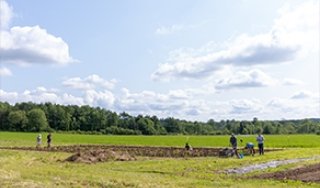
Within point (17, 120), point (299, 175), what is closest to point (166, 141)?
point (299, 175)

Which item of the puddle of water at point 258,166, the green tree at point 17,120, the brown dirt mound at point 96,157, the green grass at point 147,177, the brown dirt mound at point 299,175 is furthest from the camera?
the green tree at point 17,120

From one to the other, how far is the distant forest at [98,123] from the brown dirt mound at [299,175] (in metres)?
117

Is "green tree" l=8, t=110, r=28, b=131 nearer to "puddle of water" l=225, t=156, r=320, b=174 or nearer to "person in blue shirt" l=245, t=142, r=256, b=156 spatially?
"person in blue shirt" l=245, t=142, r=256, b=156

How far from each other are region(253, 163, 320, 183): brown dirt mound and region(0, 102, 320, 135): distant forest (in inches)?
4604

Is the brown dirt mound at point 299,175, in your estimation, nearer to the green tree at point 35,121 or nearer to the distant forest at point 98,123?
the distant forest at point 98,123

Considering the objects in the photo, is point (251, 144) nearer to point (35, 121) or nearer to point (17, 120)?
point (35, 121)

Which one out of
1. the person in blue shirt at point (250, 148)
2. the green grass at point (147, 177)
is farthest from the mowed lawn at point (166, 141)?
the green grass at point (147, 177)

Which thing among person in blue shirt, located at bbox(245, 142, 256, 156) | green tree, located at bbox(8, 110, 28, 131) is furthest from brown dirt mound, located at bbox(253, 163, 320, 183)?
green tree, located at bbox(8, 110, 28, 131)

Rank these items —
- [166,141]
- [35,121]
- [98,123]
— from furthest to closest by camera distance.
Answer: [98,123], [35,121], [166,141]

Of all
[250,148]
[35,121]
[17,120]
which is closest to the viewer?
[250,148]

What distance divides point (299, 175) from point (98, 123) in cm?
14343

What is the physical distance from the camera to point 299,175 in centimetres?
2550

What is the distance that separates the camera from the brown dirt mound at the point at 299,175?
79.3ft

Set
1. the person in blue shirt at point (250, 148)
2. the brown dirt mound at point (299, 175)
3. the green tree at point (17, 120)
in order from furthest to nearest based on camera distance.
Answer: the green tree at point (17, 120) < the person in blue shirt at point (250, 148) < the brown dirt mound at point (299, 175)
